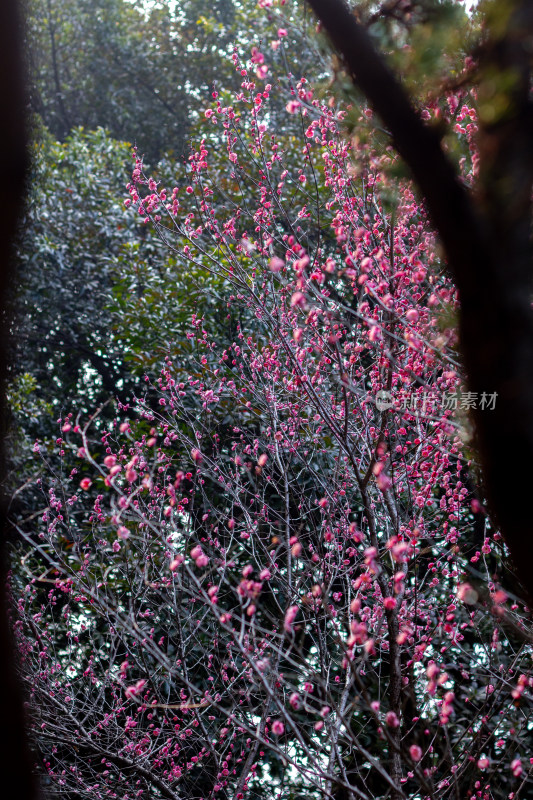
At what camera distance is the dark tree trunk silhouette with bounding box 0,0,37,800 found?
1.17m

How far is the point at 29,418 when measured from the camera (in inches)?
315

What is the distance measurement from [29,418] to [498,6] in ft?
23.9

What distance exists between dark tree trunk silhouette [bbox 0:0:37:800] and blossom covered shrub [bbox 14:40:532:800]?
101 centimetres

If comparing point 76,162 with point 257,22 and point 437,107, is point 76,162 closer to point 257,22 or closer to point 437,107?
point 257,22

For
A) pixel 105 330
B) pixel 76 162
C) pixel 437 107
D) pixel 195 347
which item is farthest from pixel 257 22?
pixel 437 107

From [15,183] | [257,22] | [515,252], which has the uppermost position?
[257,22]

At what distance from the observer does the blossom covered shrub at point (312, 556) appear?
119 inches

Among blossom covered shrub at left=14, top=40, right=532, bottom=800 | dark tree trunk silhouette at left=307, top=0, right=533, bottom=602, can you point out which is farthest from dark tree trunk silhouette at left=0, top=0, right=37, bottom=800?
blossom covered shrub at left=14, top=40, right=532, bottom=800

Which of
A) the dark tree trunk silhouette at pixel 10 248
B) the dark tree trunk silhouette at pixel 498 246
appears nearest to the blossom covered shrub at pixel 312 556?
the dark tree trunk silhouette at pixel 498 246

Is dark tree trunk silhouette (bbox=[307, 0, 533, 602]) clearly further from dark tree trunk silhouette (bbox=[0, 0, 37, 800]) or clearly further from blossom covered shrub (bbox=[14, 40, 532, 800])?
dark tree trunk silhouette (bbox=[0, 0, 37, 800])

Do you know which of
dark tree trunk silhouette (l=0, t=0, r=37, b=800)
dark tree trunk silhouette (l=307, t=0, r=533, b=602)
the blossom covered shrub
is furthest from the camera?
the blossom covered shrub

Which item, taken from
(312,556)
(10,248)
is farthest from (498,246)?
(312,556)

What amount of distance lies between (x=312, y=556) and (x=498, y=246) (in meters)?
3.53

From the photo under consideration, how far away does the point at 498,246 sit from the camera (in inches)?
54.8
